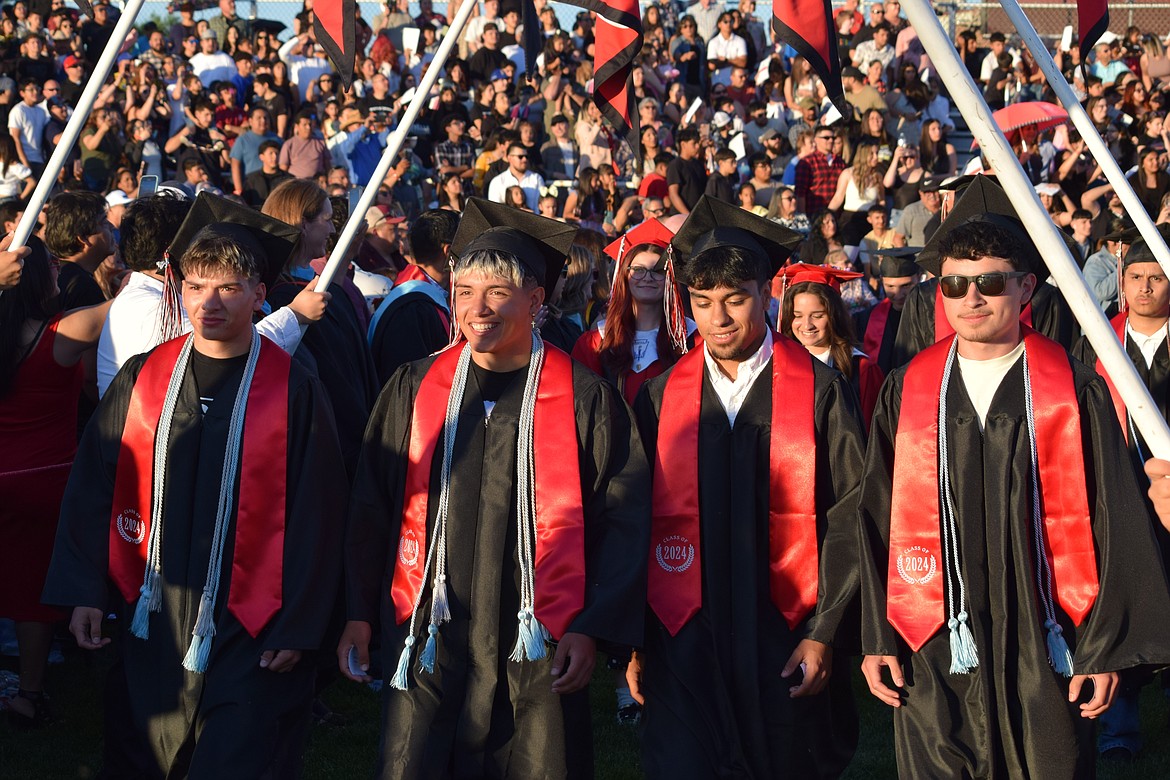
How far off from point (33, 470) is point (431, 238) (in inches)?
85.0

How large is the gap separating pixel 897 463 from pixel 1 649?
492cm

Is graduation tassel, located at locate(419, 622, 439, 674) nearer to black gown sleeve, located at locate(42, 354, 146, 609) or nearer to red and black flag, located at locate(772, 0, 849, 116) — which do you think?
black gown sleeve, located at locate(42, 354, 146, 609)

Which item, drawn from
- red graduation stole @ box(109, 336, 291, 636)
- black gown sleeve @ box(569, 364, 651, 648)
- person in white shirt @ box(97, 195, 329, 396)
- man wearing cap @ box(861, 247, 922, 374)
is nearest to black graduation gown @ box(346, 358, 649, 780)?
black gown sleeve @ box(569, 364, 651, 648)

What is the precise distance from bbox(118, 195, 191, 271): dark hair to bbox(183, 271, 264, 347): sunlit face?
1.00 metres

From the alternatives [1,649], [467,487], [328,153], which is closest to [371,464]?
[467,487]

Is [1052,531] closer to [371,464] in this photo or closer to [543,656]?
[543,656]

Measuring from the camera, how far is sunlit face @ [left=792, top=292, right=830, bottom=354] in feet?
22.0

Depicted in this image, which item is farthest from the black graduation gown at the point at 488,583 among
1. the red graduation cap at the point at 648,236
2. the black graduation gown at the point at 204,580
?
the red graduation cap at the point at 648,236

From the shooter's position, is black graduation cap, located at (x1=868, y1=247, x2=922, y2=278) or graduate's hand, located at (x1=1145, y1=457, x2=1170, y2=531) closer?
graduate's hand, located at (x1=1145, y1=457, x2=1170, y2=531)

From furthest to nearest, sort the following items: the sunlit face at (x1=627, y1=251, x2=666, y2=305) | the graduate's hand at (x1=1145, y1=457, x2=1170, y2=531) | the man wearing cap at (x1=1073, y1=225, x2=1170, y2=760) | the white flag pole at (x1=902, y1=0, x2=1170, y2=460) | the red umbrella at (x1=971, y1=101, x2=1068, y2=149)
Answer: the red umbrella at (x1=971, y1=101, x2=1068, y2=149), the sunlit face at (x1=627, y1=251, x2=666, y2=305), the man wearing cap at (x1=1073, y1=225, x2=1170, y2=760), the graduate's hand at (x1=1145, y1=457, x2=1170, y2=531), the white flag pole at (x1=902, y1=0, x2=1170, y2=460)

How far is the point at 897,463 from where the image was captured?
4352 mm

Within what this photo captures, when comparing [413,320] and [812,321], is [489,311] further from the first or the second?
[812,321]

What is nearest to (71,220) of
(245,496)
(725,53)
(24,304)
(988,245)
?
(24,304)

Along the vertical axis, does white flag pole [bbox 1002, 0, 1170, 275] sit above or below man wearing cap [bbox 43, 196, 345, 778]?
above
